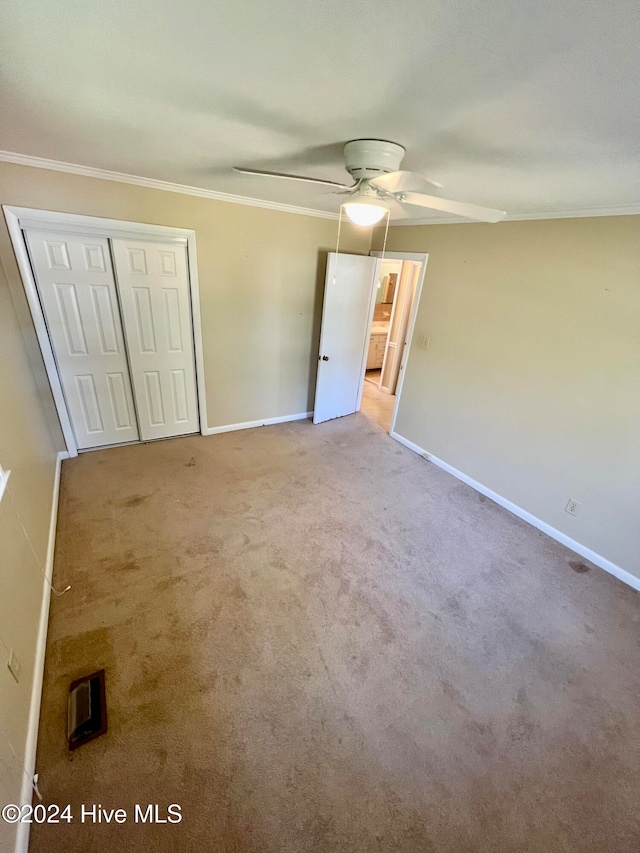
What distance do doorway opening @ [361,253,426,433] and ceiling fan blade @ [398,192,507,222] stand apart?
203 centimetres

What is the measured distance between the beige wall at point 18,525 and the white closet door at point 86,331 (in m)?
0.31

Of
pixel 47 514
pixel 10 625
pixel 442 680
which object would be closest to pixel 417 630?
pixel 442 680

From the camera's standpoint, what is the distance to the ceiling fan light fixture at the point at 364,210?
1.67 meters

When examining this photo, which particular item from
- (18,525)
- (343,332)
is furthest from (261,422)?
(18,525)

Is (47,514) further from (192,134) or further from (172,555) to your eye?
(192,134)

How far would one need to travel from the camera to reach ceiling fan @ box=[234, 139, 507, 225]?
58.6 inches

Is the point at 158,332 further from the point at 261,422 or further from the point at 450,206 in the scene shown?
the point at 450,206

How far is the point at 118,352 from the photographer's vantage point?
326 cm

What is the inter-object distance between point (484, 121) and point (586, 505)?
8.65ft

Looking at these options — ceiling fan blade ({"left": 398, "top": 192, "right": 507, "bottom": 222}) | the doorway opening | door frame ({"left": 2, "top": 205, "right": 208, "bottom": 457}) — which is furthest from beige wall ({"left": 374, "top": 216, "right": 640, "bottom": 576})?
door frame ({"left": 2, "top": 205, "right": 208, "bottom": 457})

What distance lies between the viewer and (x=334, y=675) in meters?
1.80

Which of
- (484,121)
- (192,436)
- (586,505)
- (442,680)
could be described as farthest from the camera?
(192,436)

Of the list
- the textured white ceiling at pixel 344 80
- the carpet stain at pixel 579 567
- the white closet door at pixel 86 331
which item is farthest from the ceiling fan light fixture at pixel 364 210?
the carpet stain at pixel 579 567

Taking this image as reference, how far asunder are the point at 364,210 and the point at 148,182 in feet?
7.01
